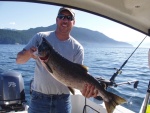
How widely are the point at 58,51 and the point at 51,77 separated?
14.2 inches

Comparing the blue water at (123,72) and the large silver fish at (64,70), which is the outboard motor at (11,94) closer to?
the blue water at (123,72)

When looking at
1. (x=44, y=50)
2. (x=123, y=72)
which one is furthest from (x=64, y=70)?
(x=123, y=72)

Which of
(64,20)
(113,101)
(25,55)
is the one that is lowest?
(113,101)

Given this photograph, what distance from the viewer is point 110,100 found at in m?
2.89

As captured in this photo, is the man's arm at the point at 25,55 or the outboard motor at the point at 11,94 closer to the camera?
the man's arm at the point at 25,55

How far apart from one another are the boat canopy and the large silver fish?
0.55 m

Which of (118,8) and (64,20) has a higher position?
(118,8)

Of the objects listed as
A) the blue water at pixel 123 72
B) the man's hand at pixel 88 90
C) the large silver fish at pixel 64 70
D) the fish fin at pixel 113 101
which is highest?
the large silver fish at pixel 64 70

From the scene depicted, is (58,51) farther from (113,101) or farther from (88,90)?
(113,101)

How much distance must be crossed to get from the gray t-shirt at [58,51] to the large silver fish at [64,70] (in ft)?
1.24

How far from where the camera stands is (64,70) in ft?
8.98

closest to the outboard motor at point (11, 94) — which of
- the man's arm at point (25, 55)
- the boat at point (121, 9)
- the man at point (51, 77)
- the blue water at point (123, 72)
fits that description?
the blue water at point (123, 72)

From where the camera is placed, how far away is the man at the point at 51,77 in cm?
311

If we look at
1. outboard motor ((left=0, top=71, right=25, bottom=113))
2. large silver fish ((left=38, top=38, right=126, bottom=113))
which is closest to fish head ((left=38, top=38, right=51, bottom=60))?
large silver fish ((left=38, top=38, right=126, bottom=113))
